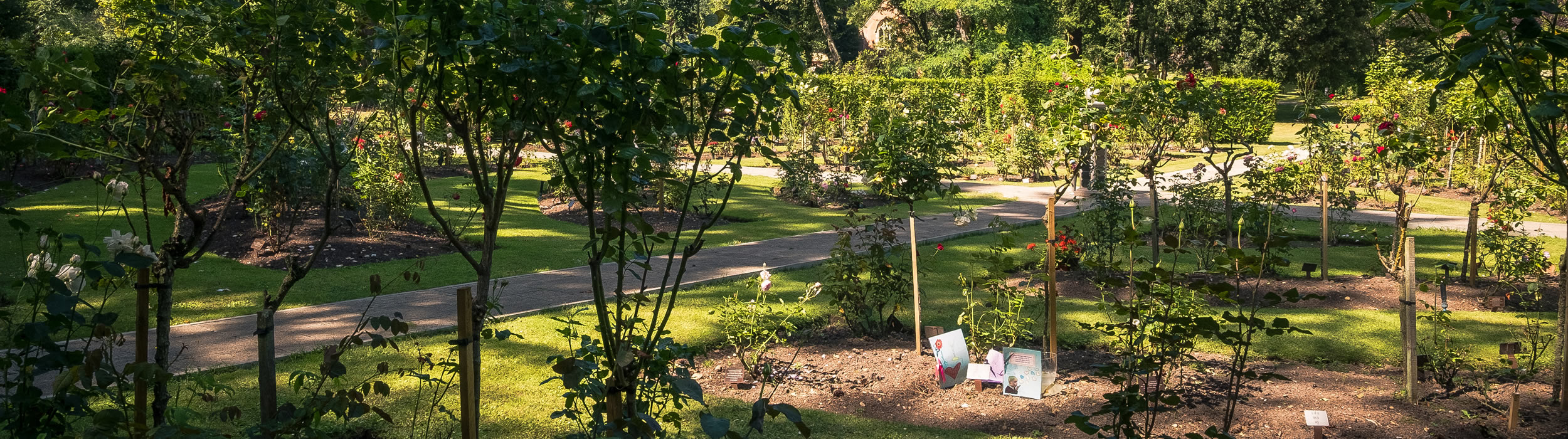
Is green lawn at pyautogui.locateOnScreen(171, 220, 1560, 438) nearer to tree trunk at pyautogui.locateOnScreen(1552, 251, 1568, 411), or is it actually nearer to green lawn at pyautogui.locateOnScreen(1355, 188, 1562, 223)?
→ tree trunk at pyautogui.locateOnScreen(1552, 251, 1568, 411)

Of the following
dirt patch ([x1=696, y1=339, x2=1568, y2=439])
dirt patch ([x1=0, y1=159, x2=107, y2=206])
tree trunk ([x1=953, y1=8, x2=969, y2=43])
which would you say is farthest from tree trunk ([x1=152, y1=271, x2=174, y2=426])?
tree trunk ([x1=953, y1=8, x2=969, y2=43])

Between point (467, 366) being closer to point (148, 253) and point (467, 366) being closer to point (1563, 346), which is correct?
point (148, 253)

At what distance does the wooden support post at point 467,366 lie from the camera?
8.54 feet

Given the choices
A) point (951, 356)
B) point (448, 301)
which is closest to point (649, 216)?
point (448, 301)

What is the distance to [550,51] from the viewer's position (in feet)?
7.18

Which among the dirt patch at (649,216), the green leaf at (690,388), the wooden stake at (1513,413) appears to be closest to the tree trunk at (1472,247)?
the wooden stake at (1513,413)

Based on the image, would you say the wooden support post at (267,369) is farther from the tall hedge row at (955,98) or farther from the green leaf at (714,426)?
the tall hedge row at (955,98)

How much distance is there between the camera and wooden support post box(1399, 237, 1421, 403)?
4.18 metres

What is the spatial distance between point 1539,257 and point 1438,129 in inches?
305

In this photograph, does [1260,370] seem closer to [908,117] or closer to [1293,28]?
[908,117]

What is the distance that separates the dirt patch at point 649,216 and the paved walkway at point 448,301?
1.52 m

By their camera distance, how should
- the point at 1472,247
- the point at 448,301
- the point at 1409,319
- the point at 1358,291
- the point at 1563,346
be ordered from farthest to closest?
the point at 1358,291, the point at 1472,247, the point at 448,301, the point at 1563,346, the point at 1409,319

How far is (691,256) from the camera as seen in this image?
273 cm

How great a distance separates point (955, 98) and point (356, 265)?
10891mm
